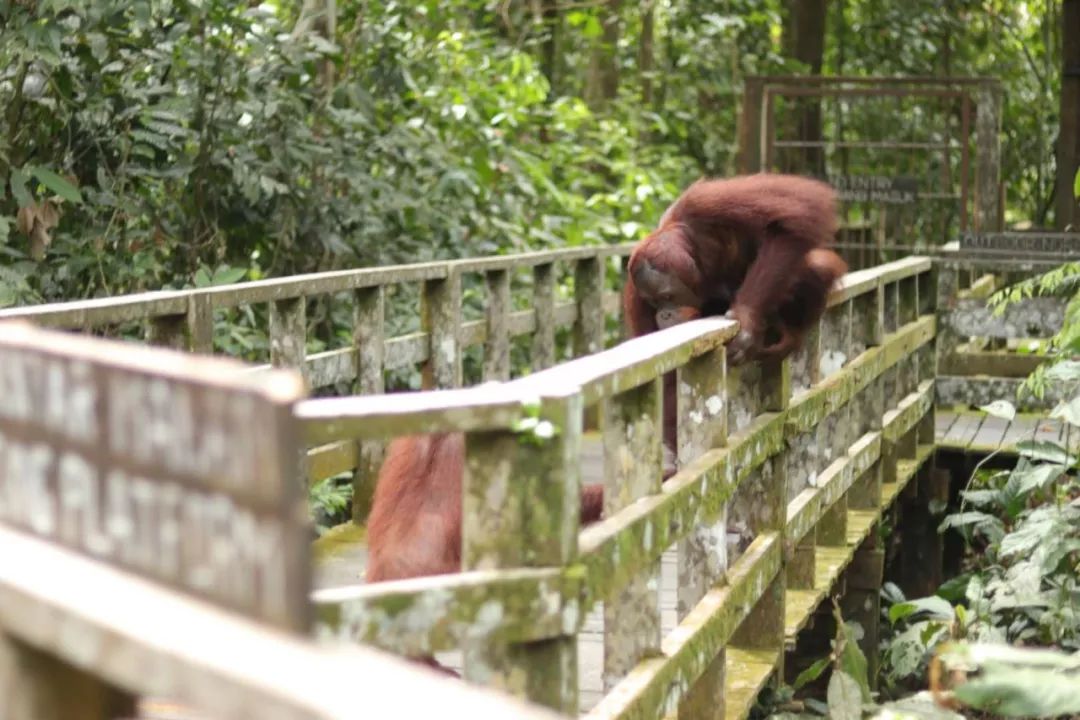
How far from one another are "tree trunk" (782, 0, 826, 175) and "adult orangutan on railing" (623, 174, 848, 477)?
7359 mm

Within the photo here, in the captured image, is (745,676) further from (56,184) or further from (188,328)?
(56,184)

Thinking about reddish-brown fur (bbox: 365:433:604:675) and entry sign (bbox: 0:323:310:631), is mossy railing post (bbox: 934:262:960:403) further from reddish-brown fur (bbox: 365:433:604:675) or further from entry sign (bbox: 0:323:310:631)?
entry sign (bbox: 0:323:310:631)

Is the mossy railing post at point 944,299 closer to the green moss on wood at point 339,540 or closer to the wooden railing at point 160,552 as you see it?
the green moss on wood at point 339,540

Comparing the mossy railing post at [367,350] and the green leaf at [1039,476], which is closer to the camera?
the green leaf at [1039,476]

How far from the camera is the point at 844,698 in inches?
168

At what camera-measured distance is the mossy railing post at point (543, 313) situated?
818 cm

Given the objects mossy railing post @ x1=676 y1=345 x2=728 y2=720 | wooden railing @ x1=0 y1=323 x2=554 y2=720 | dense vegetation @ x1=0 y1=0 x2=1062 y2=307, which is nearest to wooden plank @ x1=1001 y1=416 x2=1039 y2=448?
dense vegetation @ x1=0 y1=0 x2=1062 y2=307

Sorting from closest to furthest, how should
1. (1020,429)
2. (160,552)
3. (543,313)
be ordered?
(160,552), (543,313), (1020,429)

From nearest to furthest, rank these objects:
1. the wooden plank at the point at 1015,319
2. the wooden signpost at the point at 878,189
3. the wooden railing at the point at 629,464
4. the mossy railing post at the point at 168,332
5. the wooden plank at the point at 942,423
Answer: the wooden railing at the point at 629,464, the mossy railing post at the point at 168,332, the wooden plank at the point at 1015,319, the wooden plank at the point at 942,423, the wooden signpost at the point at 878,189

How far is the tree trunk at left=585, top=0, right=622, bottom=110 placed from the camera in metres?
15.3

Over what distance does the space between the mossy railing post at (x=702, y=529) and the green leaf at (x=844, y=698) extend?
51 centimetres

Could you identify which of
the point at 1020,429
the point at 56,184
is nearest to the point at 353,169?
the point at 56,184

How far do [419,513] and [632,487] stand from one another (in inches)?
22.2

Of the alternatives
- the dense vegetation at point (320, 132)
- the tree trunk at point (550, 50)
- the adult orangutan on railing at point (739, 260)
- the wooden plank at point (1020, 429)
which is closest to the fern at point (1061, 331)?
the adult orangutan on railing at point (739, 260)
